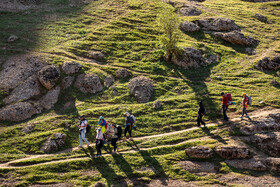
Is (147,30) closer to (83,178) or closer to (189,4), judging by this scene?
(189,4)

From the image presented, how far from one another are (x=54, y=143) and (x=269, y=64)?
109ft

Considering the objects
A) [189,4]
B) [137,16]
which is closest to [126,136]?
[137,16]

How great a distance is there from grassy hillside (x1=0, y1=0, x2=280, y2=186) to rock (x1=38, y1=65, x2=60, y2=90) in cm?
238

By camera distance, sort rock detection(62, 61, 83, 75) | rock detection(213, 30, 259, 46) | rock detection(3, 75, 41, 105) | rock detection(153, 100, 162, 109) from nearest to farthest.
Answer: rock detection(153, 100, 162, 109), rock detection(3, 75, 41, 105), rock detection(62, 61, 83, 75), rock detection(213, 30, 259, 46)

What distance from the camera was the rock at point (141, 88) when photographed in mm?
30173

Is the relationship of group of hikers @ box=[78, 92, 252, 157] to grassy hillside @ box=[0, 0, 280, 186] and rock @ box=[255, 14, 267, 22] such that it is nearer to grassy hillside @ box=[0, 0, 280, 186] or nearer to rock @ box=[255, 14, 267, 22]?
grassy hillside @ box=[0, 0, 280, 186]

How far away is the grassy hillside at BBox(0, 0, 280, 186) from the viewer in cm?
2017

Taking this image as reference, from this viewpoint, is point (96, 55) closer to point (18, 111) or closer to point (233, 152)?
point (18, 111)

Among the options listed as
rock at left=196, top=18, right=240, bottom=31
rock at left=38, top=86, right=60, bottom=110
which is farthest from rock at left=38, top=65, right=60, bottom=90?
rock at left=196, top=18, right=240, bottom=31

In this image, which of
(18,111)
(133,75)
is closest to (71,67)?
(133,75)

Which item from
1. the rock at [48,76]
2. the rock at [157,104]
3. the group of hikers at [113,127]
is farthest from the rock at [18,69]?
the rock at [157,104]

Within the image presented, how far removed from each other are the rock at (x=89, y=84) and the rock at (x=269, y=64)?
1004 inches

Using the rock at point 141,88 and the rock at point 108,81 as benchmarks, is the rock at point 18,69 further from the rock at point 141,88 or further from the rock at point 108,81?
the rock at point 141,88

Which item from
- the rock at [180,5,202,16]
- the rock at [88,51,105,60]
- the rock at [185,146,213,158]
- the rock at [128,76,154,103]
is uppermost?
the rock at [180,5,202,16]
